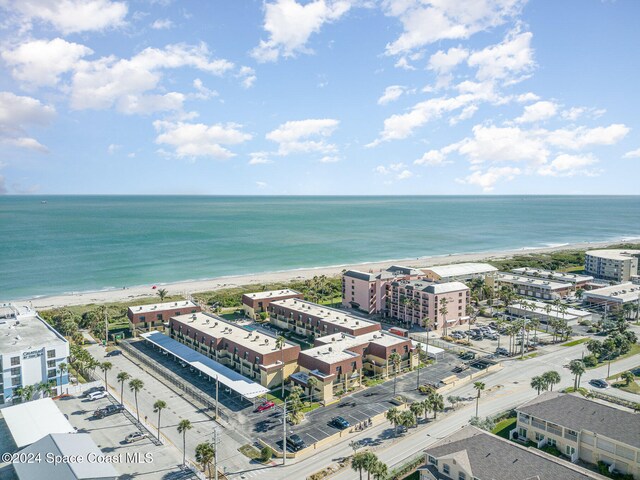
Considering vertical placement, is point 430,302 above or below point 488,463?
above

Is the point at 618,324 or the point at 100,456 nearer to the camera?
the point at 100,456

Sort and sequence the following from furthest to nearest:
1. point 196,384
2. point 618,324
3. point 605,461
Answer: point 618,324 → point 196,384 → point 605,461

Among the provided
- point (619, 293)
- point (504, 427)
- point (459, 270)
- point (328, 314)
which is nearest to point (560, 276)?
point (619, 293)

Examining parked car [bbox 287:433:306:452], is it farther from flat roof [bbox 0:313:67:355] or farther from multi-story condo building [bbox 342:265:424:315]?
multi-story condo building [bbox 342:265:424:315]

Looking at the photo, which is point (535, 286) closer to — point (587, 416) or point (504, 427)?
point (504, 427)

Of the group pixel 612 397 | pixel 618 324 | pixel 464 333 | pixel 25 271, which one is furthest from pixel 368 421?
pixel 25 271

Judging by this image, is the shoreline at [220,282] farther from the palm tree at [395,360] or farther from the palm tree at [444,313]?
the palm tree at [395,360]

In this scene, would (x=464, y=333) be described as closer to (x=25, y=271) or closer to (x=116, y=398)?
(x=116, y=398)
